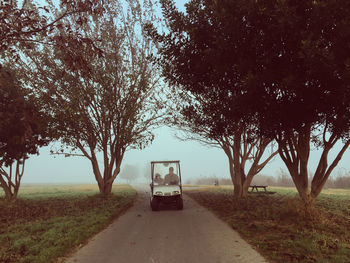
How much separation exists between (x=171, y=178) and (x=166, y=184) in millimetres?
395

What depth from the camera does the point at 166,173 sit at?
14.0m

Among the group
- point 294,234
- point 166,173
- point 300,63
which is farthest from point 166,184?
point 300,63

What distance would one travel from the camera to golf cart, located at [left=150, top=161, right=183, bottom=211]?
44.1ft

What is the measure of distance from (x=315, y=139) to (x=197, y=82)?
8015mm

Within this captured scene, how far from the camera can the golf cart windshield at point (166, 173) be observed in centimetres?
1391

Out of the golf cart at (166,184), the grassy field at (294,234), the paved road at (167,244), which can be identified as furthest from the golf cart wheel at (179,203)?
the paved road at (167,244)

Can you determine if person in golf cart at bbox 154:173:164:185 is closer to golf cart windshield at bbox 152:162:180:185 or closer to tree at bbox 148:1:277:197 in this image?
golf cart windshield at bbox 152:162:180:185

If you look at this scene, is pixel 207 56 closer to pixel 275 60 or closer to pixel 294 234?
pixel 275 60

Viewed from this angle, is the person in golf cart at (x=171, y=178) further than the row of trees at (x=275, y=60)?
Yes

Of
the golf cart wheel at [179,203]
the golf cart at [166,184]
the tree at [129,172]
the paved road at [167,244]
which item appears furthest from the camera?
the tree at [129,172]

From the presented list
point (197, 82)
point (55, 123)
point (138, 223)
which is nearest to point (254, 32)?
point (197, 82)

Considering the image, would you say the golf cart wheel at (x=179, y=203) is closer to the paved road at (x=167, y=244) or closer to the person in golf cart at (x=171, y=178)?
the person in golf cart at (x=171, y=178)

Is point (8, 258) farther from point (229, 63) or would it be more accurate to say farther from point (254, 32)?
point (254, 32)

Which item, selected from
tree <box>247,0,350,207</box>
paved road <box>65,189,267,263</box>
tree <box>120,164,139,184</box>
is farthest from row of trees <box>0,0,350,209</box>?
Answer: tree <box>120,164,139,184</box>
